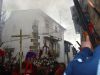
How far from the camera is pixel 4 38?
981 inches

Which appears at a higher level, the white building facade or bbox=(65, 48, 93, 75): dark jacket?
the white building facade

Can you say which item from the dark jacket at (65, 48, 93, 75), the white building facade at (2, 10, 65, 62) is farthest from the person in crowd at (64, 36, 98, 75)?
the white building facade at (2, 10, 65, 62)

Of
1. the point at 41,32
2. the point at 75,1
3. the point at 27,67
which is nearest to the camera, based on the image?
the point at 75,1

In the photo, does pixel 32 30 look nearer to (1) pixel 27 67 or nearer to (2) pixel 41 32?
(2) pixel 41 32

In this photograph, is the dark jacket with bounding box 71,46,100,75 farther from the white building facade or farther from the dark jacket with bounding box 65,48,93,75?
the white building facade

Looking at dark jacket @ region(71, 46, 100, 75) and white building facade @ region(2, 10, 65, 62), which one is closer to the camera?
dark jacket @ region(71, 46, 100, 75)

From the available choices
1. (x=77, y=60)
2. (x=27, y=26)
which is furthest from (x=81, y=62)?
(x=27, y=26)

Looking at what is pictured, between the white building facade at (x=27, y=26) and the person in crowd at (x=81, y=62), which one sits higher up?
the white building facade at (x=27, y=26)

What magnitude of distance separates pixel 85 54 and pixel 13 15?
1114 inches

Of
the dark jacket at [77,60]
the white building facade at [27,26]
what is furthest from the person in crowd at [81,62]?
the white building facade at [27,26]

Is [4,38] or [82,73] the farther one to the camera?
[4,38]

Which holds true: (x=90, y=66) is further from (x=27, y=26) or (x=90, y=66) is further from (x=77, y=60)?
(x=27, y=26)

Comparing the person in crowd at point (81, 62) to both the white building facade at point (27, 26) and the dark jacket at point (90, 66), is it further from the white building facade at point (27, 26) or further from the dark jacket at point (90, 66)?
the white building facade at point (27, 26)

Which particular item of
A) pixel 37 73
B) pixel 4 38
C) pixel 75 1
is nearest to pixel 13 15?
pixel 4 38
